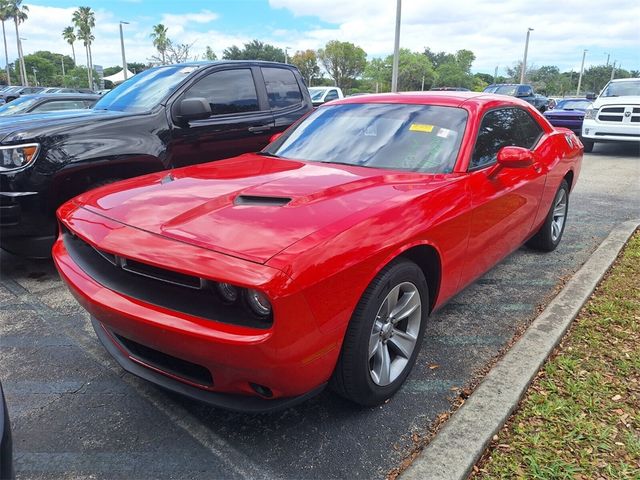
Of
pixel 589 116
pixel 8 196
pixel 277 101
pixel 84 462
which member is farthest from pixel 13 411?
pixel 589 116

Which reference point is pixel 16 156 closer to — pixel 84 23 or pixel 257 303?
pixel 257 303

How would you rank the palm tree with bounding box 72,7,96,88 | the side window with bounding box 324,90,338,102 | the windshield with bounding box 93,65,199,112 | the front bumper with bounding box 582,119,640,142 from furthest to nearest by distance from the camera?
the palm tree with bounding box 72,7,96,88 → the side window with bounding box 324,90,338,102 → the front bumper with bounding box 582,119,640,142 → the windshield with bounding box 93,65,199,112

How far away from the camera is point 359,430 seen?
231cm

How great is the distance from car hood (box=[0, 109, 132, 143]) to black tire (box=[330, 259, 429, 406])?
3.10 m

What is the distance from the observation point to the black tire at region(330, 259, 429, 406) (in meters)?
2.12

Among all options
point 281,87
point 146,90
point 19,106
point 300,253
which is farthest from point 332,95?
point 300,253

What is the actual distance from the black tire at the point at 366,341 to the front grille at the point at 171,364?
58 centimetres

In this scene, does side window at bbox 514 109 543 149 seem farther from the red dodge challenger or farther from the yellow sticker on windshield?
the yellow sticker on windshield

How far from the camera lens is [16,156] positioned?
376 cm

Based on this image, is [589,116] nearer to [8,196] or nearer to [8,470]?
[8,196]

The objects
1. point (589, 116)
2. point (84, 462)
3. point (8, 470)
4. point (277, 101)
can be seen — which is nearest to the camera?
point (8, 470)

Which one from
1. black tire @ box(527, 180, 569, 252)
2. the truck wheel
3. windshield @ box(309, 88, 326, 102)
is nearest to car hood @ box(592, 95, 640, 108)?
the truck wheel

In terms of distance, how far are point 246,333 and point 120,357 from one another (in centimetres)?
95

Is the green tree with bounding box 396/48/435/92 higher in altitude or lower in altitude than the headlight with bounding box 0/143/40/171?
higher
